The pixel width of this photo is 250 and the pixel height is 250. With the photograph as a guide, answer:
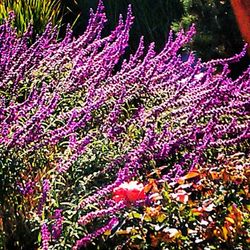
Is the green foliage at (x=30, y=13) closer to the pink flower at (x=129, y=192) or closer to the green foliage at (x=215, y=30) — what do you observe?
the green foliage at (x=215, y=30)

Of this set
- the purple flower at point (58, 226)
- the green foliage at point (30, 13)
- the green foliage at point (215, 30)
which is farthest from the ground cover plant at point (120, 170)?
the green foliage at point (30, 13)

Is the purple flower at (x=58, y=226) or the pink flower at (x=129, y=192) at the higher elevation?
the purple flower at (x=58, y=226)

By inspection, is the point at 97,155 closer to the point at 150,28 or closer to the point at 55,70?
the point at 55,70

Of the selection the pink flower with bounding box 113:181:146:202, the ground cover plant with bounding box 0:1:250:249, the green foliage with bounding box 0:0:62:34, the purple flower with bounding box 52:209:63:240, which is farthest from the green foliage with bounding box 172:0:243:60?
the purple flower with bounding box 52:209:63:240

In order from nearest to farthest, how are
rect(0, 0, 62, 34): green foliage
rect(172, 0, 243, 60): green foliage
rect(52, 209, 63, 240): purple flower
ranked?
rect(52, 209, 63, 240): purple flower
rect(172, 0, 243, 60): green foliage
rect(0, 0, 62, 34): green foliage

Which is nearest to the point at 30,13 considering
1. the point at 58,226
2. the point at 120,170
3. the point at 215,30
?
the point at 215,30

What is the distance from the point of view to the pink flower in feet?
8.27

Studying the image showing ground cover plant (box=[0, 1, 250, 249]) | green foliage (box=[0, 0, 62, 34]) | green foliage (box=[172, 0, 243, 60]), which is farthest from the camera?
green foliage (box=[0, 0, 62, 34])

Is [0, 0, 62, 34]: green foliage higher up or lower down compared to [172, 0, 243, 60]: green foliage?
higher up

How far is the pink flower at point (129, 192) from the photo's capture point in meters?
2.52

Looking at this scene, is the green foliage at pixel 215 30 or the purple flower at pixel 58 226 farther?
the green foliage at pixel 215 30

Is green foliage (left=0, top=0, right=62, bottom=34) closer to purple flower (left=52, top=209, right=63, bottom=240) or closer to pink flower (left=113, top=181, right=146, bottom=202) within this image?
pink flower (left=113, top=181, right=146, bottom=202)

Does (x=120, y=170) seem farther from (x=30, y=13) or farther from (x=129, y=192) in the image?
(x=30, y=13)

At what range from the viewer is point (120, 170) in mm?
2510
